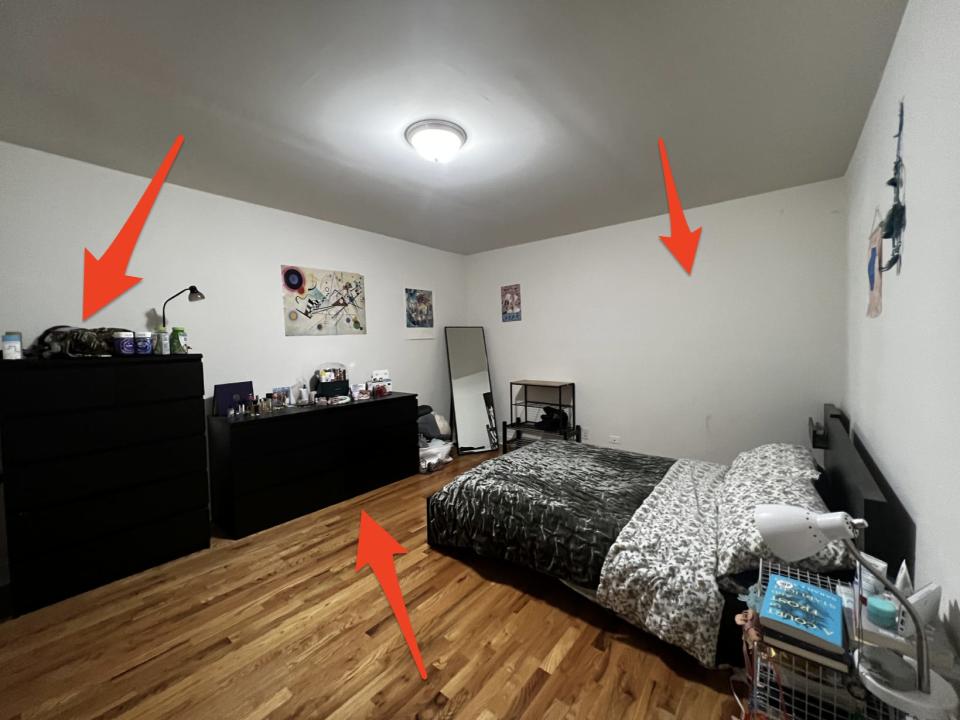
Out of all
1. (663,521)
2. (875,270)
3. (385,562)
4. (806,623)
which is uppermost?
(875,270)

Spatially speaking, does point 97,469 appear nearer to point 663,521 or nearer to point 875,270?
point 663,521

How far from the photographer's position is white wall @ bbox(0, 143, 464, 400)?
2156mm

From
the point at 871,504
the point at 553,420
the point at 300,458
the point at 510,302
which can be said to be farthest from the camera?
the point at 510,302

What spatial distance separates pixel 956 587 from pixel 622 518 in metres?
1.14

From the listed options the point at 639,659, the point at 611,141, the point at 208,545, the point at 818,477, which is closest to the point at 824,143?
the point at 611,141

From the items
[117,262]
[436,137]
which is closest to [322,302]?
[117,262]

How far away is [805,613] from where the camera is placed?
995 millimetres

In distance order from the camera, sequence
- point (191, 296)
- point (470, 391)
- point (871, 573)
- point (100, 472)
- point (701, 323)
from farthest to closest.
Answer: point (470, 391), point (701, 323), point (191, 296), point (100, 472), point (871, 573)

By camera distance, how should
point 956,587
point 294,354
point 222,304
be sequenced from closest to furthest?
1. point 956,587
2. point 222,304
3. point 294,354

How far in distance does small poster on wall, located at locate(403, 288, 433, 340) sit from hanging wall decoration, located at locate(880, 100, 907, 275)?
12.3 ft

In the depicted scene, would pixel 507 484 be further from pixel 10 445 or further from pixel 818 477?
pixel 10 445

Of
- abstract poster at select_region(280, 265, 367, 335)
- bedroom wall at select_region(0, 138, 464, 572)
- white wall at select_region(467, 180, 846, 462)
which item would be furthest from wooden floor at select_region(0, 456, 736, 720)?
white wall at select_region(467, 180, 846, 462)

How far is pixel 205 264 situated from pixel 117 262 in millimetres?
486

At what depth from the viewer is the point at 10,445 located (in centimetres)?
182
